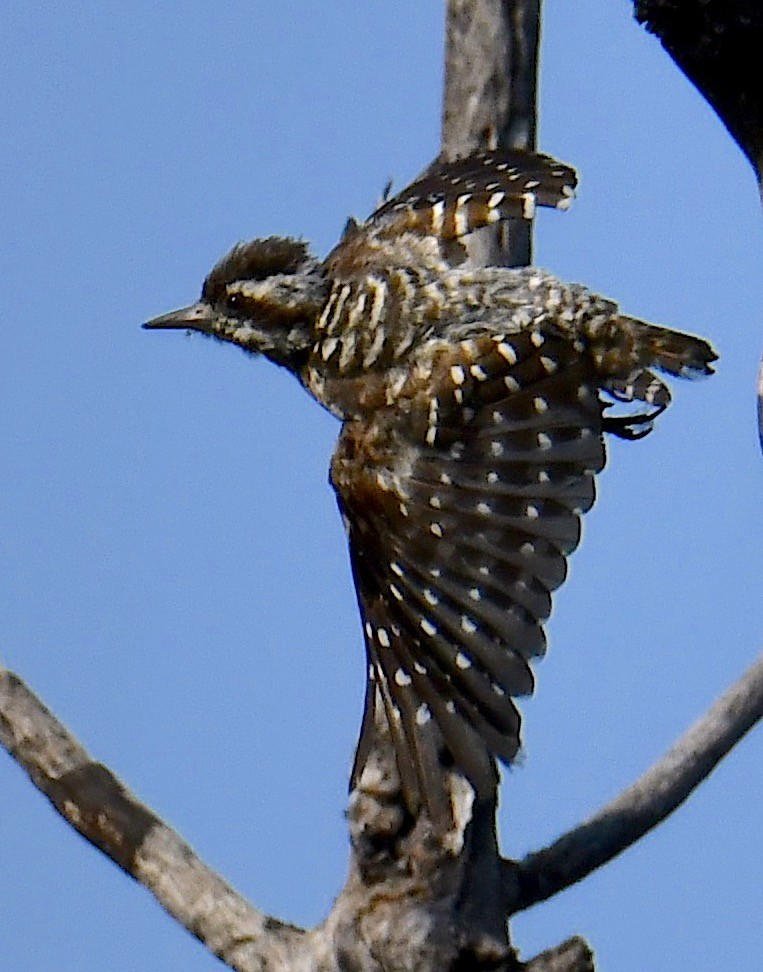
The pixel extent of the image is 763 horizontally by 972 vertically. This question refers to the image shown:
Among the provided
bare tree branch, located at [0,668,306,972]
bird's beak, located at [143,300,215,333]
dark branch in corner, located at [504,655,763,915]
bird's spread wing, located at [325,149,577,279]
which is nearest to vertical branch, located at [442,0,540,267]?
bird's spread wing, located at [325,149,577,279]

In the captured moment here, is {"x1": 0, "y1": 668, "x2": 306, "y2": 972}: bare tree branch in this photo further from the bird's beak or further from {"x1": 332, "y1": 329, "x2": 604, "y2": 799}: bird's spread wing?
the bird's beak

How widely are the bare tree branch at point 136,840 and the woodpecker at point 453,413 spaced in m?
0.46

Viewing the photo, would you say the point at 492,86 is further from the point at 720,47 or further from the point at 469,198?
the point at 720,47

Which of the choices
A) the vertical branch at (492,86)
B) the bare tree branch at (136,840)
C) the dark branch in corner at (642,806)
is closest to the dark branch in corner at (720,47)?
the vertical branch at (492,86)

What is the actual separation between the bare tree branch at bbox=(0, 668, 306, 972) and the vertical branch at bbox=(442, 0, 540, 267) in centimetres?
163

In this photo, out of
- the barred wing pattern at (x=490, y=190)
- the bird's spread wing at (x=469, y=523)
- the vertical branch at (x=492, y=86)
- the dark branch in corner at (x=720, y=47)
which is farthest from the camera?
the vertical branch at (x=492, y=86)

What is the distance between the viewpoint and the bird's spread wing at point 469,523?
4.04 meters

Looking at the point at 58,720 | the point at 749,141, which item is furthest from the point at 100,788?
the point at 749,141

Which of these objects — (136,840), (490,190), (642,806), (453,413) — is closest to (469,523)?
(453,413)

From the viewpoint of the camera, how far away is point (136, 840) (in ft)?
13.7

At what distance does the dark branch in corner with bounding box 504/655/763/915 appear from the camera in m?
4.07

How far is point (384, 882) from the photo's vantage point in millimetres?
3938

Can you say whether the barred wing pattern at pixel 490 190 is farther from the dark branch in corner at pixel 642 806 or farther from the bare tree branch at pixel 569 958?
the bare tree branch at pixel 569 958

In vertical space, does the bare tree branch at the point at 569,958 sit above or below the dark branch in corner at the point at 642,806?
below
